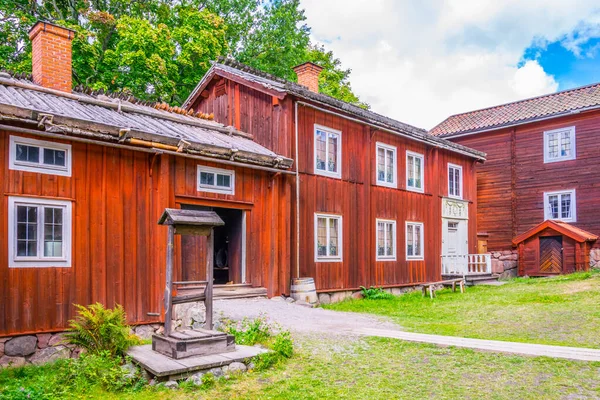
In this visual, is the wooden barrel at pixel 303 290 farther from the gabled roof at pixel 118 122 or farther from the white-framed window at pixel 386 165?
the white-framed window at pixel 386 165

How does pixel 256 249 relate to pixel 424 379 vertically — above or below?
above

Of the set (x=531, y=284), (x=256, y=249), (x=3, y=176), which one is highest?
(x=3, y=176)

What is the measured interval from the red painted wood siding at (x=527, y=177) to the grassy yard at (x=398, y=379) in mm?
19132

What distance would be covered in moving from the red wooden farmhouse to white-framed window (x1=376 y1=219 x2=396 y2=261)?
0.24ft

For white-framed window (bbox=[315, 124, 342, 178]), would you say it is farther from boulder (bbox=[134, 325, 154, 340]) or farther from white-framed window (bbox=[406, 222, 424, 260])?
boulder (bbox=[134, 325, 154, 340])

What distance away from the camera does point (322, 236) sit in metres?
16.2

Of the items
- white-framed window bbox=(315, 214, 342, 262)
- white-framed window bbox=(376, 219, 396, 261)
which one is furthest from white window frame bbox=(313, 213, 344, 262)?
white-framed window bbox=(376, 219, 396, 261)

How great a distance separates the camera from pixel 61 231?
990 centimetres

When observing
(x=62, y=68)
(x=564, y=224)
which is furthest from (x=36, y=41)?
(x=564, y=224)

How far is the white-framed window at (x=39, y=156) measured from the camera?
9484 mm

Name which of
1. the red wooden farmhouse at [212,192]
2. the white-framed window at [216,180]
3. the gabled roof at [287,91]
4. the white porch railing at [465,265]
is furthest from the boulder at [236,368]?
the white porch railing at [465,265]

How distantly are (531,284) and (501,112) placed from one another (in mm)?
11414

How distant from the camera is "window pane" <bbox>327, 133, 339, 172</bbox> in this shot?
661 inches

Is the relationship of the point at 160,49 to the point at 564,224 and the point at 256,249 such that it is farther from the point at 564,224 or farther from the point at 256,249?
the point at 564,224
